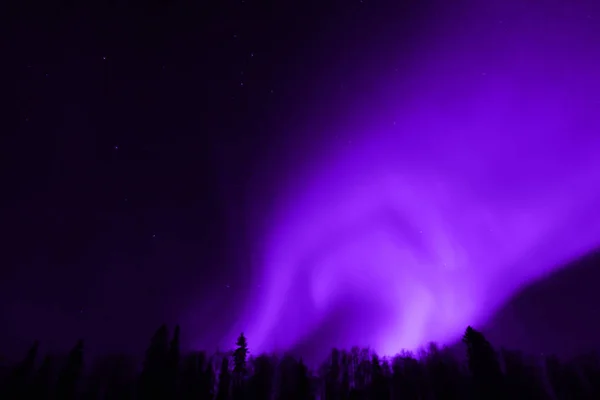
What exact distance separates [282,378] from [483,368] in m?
75.4

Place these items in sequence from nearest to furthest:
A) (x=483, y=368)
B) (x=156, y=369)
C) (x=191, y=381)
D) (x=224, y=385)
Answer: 1. (x=483, y=368)
2. (x=156, y=369)
3. (x=191, y=381)
4. (x=224, y=385)

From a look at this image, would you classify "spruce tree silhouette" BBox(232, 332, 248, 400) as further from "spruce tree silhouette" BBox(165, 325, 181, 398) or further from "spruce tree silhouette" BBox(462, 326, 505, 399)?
"spruce tree silhouette" BBox(462, 326, 505, 399)

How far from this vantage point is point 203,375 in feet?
267

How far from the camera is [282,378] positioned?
112m

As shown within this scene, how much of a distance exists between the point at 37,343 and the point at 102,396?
74.8 feet

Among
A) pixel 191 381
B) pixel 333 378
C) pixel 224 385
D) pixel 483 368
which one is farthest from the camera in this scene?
pixel 333 378

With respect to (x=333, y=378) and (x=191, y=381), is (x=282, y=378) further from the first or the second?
(x=191, y=381)

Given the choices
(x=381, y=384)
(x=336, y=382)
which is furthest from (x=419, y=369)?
(x=381, y=384)

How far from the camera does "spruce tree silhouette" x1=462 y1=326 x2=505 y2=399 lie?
50.0 meters

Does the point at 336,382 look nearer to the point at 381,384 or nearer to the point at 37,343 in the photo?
the point at 381,384

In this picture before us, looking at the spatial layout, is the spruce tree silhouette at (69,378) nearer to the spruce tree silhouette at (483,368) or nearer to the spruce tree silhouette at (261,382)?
the spruce tree silhouette at (261,382)

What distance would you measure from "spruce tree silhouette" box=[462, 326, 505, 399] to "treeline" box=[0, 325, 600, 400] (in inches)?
4.9

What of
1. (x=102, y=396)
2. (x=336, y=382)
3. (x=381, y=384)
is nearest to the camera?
(x=381, y=384)

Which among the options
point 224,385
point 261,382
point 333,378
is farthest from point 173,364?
point 333,378
